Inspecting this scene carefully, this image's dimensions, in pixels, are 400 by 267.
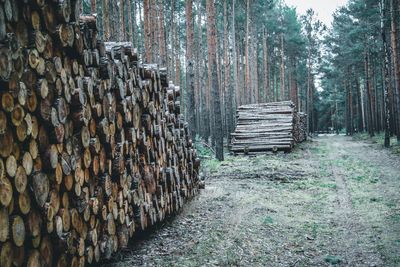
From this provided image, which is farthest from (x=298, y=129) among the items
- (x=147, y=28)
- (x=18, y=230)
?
(x=18, y=230)

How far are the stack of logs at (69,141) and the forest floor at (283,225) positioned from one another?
0.66 metres

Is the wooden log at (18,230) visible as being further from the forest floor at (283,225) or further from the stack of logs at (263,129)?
the stack of logs at (263,129)

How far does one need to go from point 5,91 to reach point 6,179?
655mm

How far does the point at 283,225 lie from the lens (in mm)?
7152

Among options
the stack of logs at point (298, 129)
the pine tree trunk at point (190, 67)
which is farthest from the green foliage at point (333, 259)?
the stack of logs at point (298, 129)

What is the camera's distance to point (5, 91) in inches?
122

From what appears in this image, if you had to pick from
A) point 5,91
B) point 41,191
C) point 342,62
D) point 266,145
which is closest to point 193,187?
point 41,191

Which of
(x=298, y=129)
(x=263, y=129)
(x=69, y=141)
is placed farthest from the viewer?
(x=298, y=129)

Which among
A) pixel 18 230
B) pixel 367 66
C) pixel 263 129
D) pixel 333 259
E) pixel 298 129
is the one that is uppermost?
pixel 367 66

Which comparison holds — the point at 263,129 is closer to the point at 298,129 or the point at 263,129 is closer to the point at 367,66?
the point at 298,129

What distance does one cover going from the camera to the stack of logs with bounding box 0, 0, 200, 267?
319 centimetres

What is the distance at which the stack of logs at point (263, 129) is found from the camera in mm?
19078

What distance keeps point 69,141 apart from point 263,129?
16250 millimetres

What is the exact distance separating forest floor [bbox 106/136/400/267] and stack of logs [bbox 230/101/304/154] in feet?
21.8
